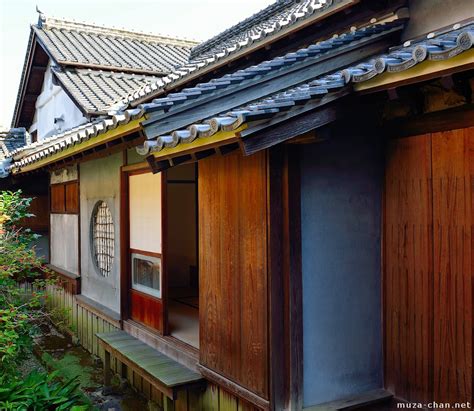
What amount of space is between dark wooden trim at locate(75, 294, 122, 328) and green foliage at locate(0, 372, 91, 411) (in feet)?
6.71

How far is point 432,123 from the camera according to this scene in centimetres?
418

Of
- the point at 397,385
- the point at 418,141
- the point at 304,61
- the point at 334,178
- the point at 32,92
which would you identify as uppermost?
the point at 32,92

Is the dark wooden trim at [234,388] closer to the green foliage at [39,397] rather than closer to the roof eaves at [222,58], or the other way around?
the green foliage at [39,397]

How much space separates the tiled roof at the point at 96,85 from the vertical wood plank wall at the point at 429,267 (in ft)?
25.4

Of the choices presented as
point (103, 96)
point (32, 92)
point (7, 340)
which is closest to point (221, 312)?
point (7, 340)

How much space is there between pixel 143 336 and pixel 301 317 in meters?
3.57

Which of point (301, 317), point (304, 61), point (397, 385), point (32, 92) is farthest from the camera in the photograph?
point (32, 92)

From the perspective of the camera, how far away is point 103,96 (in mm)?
11625

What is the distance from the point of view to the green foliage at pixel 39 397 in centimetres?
543

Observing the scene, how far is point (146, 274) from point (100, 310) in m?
1.89

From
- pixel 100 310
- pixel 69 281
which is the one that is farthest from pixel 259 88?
pixel 69 281

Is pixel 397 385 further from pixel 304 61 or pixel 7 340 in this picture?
pixel 7 340

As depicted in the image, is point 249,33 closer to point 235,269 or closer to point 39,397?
point 235,269

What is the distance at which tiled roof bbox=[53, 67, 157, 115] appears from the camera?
11078mm
